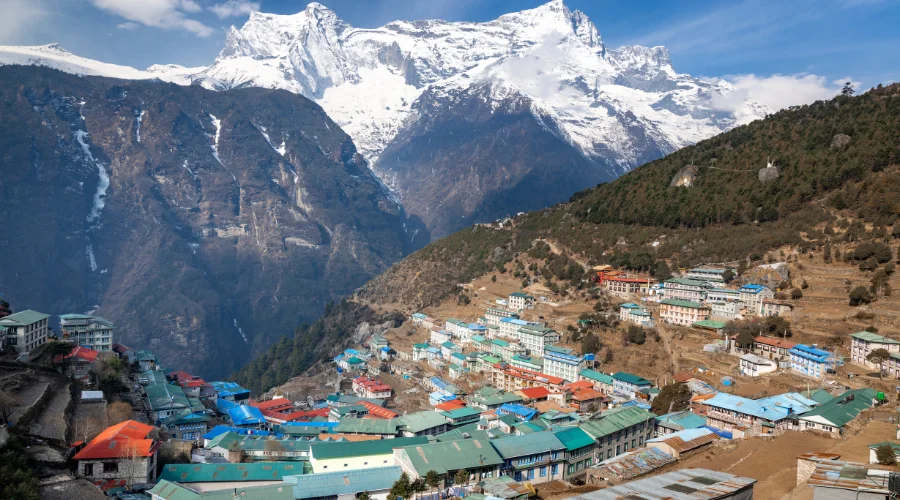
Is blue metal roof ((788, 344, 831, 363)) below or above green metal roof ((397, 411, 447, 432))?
above

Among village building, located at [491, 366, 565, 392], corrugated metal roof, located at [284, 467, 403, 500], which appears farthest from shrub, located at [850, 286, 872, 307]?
corrugated metal roof, located at [284, 467, 403, 500]

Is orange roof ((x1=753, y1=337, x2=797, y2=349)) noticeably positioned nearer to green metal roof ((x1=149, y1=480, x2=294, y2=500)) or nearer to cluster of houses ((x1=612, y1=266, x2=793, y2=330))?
cluster of houses ((x1=612, y1=266, x2=793, y2=330))

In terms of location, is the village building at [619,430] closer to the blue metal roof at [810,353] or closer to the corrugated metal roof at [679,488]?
the blue metal roof at [810,353]

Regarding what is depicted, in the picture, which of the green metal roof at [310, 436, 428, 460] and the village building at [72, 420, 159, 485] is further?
the green metal roof at [310, 436, 428, 460]

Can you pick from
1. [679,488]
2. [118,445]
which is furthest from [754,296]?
[118,445]

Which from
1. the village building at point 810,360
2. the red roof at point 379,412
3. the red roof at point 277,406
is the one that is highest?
the village building at point 810,360

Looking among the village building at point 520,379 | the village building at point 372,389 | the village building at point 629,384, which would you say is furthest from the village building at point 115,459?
the village building at point 629,384
